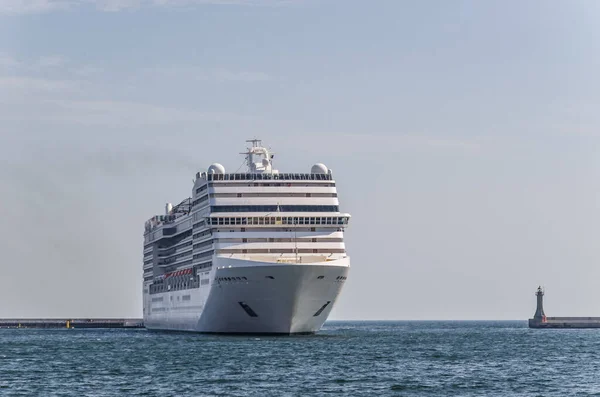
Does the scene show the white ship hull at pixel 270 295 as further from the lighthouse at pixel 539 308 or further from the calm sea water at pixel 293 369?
the lighthouse at pixel 539 308

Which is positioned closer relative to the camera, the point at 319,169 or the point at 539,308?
the point at 319,169

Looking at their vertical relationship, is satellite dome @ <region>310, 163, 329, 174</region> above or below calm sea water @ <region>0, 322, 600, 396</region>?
above

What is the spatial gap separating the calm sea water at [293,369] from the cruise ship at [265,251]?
2478mm

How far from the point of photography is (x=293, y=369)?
67.2 m

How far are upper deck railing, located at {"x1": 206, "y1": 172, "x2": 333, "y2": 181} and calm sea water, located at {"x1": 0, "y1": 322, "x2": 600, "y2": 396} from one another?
14426mm

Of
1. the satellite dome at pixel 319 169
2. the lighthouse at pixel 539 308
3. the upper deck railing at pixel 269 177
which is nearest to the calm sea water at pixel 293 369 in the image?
the upper deck railing at pixel 269 177

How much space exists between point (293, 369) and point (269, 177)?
36.6 metres

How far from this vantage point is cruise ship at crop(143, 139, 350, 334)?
301ft

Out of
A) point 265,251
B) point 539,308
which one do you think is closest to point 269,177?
point 265,251

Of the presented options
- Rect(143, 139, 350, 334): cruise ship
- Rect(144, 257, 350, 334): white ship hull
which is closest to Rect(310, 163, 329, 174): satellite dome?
Rect(143, 139, 350, 334): cruise ship

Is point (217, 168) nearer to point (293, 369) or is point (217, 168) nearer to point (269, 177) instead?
point (269, 177)

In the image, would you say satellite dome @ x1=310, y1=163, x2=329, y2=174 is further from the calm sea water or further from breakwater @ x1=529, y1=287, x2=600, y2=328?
breakwater @ x1=529, y1=287, x2=600, y2=328

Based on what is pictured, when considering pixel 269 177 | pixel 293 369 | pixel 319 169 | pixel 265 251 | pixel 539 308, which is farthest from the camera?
pixel 539 308

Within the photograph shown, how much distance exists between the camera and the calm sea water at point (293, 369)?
5838 cm
